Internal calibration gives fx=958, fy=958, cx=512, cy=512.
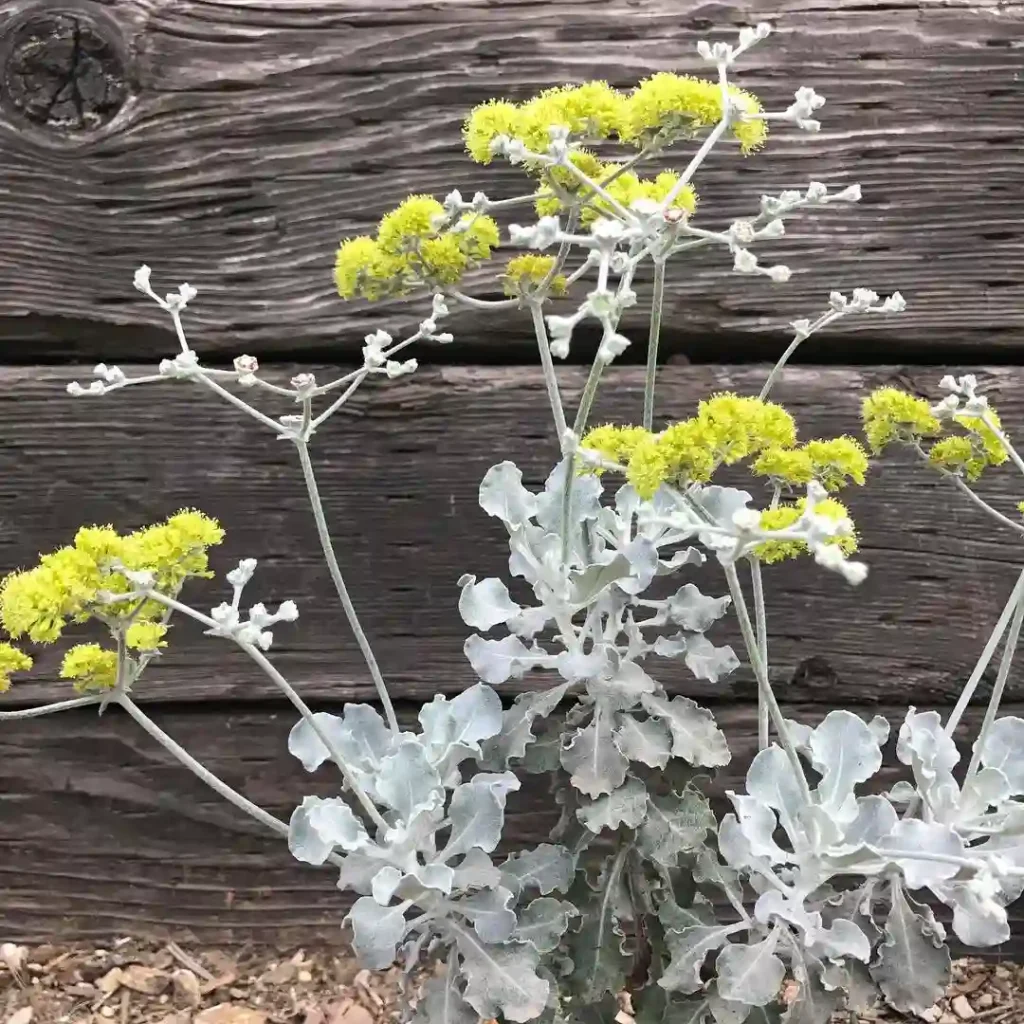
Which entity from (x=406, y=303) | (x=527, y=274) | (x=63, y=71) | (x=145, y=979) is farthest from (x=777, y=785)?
(x=63, y=71)

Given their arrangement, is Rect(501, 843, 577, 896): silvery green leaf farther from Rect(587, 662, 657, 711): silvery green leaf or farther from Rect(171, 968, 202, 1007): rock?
Rect(171, 968, 202, 1007): rock

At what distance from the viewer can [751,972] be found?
2.35 feet

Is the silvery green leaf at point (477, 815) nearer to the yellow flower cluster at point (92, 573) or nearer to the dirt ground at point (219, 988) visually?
the yellow flower cluster at point (92, 573)

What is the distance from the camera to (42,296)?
1.08 meters

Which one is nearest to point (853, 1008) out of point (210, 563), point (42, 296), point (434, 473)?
point (434, 473)

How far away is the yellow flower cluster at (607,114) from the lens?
1.95ft

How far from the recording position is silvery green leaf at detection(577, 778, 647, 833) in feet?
2.45

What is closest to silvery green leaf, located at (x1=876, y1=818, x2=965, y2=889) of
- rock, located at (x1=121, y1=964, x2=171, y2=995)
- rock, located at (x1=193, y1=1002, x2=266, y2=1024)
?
rock, located at (x1=193, y1=1002, x2=266, y2=1024)

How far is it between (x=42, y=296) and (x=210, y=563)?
1.16 feet

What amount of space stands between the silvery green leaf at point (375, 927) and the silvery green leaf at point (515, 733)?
143 mm

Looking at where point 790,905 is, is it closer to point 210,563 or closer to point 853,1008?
point 853,1008

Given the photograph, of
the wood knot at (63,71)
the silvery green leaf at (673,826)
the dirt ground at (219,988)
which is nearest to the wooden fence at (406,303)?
the wood knot at (63,71)

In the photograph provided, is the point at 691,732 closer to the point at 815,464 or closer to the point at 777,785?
the point at 777,785

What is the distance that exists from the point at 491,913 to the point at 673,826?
0.53ft
